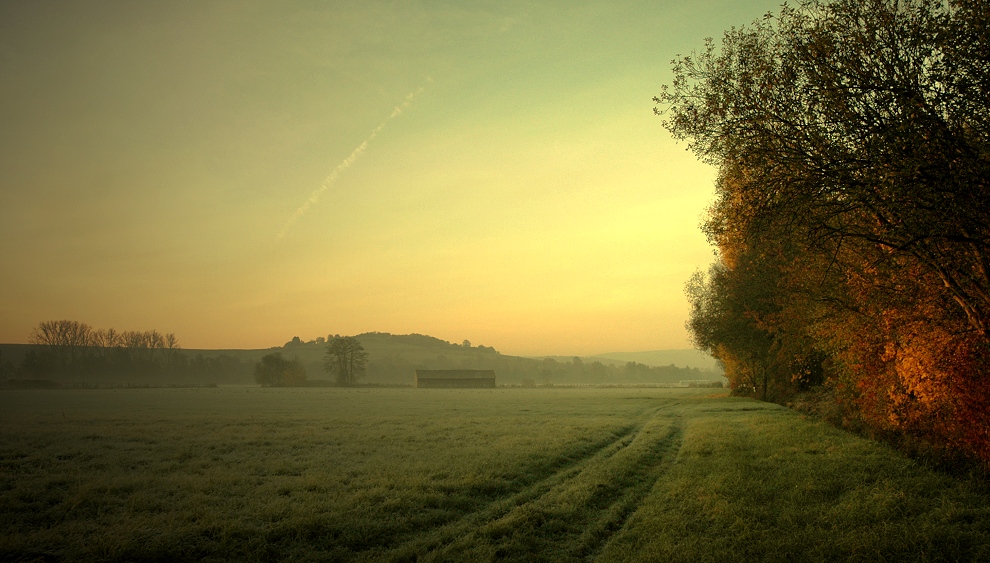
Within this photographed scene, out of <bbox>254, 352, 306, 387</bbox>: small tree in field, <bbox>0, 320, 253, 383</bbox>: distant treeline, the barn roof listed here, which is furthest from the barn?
<bbox>0, 320, 253, 383</bbox>: distant treeline

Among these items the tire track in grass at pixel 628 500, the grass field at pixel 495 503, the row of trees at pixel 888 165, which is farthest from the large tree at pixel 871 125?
the tire track in grass at pixel 628 500

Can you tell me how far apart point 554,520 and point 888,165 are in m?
10.3

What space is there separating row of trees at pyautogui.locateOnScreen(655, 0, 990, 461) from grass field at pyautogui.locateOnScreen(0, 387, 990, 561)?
133 inches

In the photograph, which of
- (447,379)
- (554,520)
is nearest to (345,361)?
(447,379)

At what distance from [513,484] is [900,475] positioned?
34.7 ft

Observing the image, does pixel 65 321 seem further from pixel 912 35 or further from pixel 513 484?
pixel 912 35

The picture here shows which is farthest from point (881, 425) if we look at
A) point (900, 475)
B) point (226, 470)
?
point (226, 470)

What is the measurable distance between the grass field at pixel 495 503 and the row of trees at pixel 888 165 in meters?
3.37

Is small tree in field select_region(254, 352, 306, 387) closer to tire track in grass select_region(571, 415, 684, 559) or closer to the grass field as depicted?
the grass field

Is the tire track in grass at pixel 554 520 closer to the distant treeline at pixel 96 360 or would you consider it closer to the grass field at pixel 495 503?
the grass field at pixel 495 503

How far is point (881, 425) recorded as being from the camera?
20.1 m

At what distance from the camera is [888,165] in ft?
32.7

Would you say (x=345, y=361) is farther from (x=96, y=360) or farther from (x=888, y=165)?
(x=888, y=165)

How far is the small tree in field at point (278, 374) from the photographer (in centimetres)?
14500
